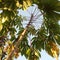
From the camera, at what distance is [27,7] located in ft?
52.1

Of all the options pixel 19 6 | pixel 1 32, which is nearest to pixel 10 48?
pixel 1 32

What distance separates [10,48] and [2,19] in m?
1.78

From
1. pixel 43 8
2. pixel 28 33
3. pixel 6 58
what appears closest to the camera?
pixel 6 58

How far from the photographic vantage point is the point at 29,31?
17594mm

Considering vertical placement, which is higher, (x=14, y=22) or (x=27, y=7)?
(x=27, y=7)

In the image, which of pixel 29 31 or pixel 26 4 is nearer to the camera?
pixel 26 4

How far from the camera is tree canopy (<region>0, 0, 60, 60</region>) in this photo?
16.0 meters

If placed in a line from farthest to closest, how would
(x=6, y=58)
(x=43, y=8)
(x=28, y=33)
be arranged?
(x=28, y=33) → (x=43, y=8) → (x=6, y=58)

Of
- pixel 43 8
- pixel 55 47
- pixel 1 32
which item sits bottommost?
pixel 55 47

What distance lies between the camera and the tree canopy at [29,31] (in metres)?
16.0

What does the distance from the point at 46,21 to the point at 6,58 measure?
11.8 feet

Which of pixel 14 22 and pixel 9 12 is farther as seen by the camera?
pixel 14 22

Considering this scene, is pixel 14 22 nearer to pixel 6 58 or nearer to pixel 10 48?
pixel 10 48

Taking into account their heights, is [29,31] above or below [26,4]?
below
